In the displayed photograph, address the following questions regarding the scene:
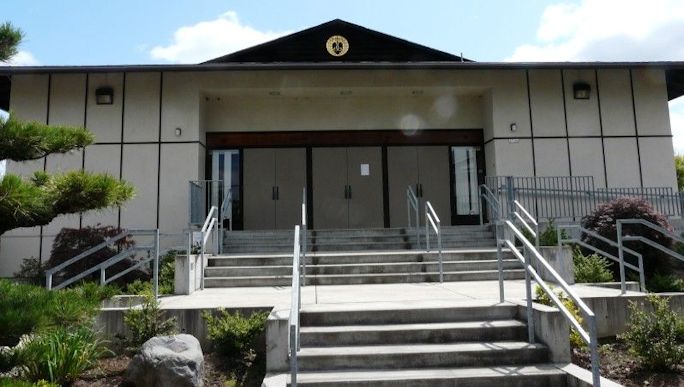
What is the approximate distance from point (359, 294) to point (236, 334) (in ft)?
7.82

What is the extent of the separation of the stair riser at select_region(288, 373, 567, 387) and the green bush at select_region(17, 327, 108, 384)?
211cm

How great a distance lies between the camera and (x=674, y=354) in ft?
15.3

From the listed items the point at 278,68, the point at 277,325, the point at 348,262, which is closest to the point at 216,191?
the point at 278,68

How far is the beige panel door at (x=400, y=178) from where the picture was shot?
45.0 feet

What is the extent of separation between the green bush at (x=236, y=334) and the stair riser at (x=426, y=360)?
729mm

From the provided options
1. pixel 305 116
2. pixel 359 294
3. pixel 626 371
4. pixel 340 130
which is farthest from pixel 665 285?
pixel 305 116

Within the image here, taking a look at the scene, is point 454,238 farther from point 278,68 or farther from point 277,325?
point 277,325

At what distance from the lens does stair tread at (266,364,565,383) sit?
14.3 ft

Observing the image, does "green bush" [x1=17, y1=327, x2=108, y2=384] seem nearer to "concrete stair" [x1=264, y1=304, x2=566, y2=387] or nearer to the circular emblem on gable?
"concrete stair" [x1=264, y1=304, x2=566, y2=387]

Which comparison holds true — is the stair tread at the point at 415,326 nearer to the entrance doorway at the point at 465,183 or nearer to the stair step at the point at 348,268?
the stair step at the point at 348,268

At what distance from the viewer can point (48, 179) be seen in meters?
4.53

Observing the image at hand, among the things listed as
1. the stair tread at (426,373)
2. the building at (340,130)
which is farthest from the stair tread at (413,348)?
the building at (340,130)

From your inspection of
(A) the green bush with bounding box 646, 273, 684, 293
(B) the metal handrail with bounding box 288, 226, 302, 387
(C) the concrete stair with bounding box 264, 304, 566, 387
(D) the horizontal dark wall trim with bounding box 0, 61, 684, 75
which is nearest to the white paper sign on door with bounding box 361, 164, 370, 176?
(D) the horizontal dark wall trim with bounding box 0, 61, 684, 75

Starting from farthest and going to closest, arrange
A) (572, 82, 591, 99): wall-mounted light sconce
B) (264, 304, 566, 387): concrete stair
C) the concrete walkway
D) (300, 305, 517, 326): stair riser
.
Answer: (572, 82, 591, 99): wall-mounted light sconce < the concrete walkway < (300, 305, 517, 326): stair riser < (264, 304, 566, 387): concrete stair
